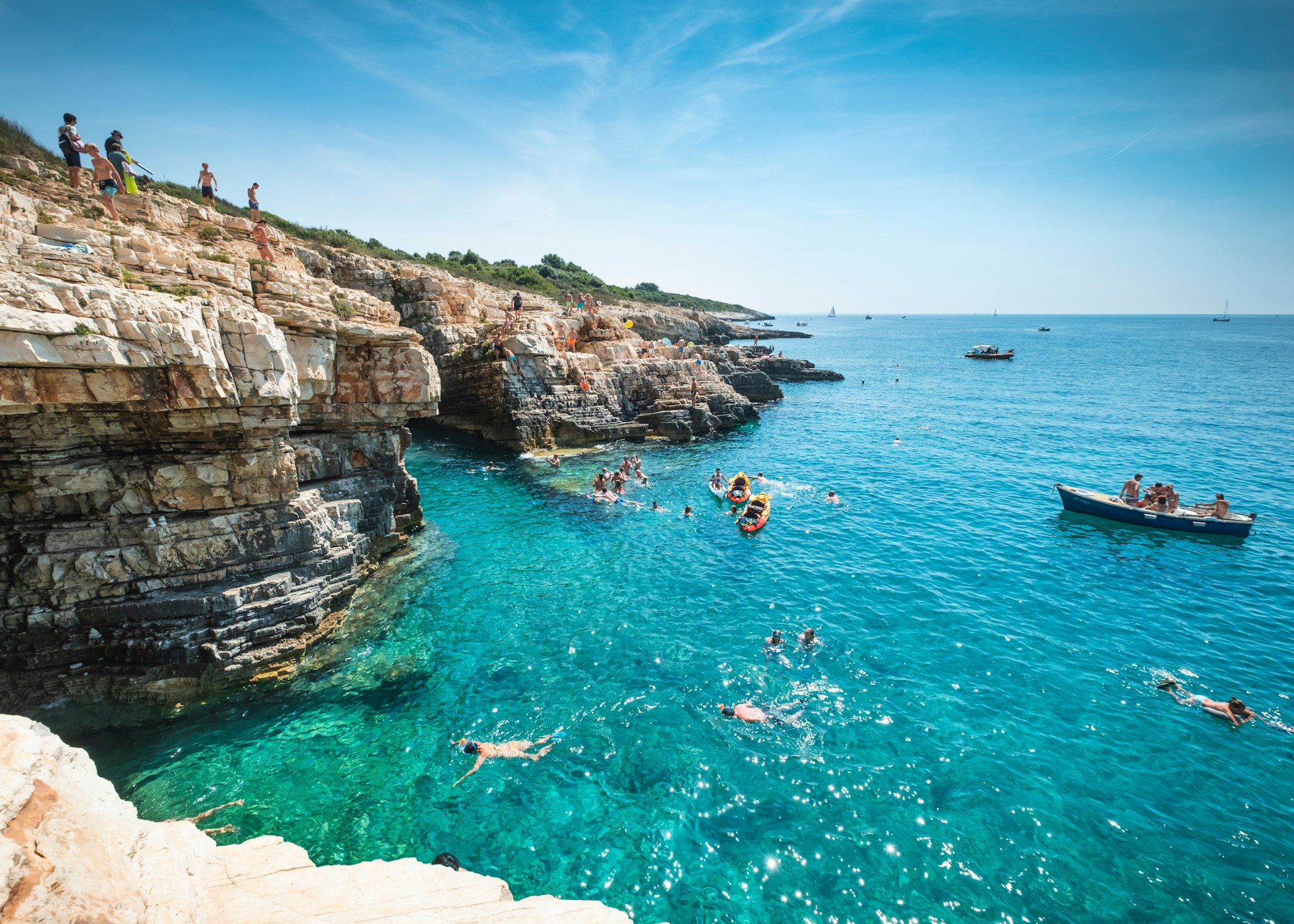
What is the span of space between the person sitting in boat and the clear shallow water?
1.19 meters

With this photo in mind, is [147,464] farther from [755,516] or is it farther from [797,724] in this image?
[755,516]

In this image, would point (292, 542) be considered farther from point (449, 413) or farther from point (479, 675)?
point (449, 413)

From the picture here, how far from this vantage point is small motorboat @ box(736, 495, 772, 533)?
22672mm

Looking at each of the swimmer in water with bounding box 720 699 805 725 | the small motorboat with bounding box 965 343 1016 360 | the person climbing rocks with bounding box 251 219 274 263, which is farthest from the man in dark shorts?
the small motorboat with bounding box 965 343 1016 360

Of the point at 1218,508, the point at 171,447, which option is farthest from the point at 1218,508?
the point at 171,447

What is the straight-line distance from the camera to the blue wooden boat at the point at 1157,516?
2148 cm

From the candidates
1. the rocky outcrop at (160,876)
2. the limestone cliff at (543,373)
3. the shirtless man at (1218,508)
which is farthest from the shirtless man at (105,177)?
the shirtless man at (1218,508)

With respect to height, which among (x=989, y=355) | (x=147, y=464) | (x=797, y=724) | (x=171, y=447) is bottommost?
(x=797, y=724)

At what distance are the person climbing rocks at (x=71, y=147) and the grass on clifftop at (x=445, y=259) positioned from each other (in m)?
8.50

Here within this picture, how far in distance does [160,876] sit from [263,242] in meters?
18.6

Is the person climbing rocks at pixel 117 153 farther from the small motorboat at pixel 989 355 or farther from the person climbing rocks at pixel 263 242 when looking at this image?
the small motorboat at pixel 989 355

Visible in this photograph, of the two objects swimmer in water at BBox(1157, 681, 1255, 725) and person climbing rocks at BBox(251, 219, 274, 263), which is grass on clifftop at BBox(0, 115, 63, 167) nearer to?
person climbing rocks at BBox(251, 219, 274, 263)

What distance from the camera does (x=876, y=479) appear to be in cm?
3002

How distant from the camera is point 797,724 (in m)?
12.1
